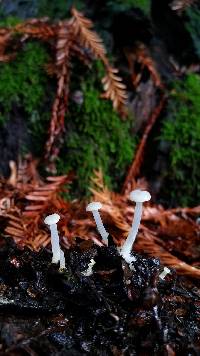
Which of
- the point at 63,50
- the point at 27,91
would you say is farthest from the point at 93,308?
the point at 63,50

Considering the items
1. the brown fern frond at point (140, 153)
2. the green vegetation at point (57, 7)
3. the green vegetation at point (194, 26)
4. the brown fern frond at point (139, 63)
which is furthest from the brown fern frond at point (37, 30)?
the green vegetation at point (194, 26)

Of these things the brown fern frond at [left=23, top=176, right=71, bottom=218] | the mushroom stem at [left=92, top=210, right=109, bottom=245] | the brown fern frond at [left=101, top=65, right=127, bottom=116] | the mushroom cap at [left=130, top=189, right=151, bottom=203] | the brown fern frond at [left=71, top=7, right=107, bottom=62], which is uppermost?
the brown fern frond at [left=71, top=7, right=107, bottom=62]

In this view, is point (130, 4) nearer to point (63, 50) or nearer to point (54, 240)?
point (63, 50)

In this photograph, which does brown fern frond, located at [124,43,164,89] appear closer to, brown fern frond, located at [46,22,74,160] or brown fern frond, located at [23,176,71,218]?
brown fern frond, located at [46,22,74,160]

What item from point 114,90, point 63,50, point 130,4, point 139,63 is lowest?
point 114,90

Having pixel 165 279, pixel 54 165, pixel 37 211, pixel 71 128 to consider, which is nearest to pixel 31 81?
pixel 71 128

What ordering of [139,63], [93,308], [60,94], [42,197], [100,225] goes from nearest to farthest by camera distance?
1. [93,308]
2. [100,225]
3. [42,197]
4. [60,94]
5. [139,63]

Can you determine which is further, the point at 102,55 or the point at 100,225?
the point at 102,55

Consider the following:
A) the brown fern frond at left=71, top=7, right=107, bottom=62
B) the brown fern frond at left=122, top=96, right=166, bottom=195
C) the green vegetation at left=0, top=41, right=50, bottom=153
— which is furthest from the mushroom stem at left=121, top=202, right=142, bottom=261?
the brown fern frond at left=71, top=7, right=107, bottom=62

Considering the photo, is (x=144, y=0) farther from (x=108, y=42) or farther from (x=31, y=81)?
(x=31, y=81)
